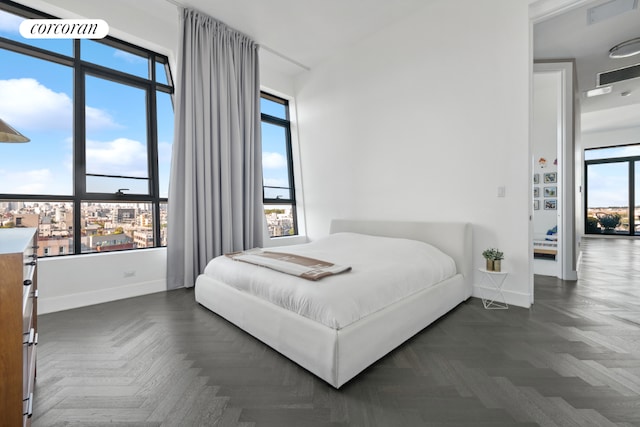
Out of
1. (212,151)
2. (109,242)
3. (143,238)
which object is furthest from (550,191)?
(109,242)

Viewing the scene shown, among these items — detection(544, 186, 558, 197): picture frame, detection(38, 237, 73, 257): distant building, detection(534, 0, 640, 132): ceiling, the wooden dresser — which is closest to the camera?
the wooden dresser


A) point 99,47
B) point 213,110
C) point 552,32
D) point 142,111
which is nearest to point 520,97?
point 552,32

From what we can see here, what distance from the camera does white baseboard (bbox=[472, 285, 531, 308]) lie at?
2723mm

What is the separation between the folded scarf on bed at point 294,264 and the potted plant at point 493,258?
5.12 feet

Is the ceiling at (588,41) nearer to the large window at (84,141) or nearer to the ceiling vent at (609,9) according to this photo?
the ceiling vent at (609,9)

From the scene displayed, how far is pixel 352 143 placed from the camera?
13.8 feet

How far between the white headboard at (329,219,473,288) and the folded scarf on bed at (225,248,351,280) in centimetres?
144

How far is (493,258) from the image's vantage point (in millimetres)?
2754

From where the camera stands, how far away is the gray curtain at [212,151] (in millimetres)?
3410

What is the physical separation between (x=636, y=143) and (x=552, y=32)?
6.91 m

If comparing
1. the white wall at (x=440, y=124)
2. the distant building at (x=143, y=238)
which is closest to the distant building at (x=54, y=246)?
the distant building at (x=143, y=238)

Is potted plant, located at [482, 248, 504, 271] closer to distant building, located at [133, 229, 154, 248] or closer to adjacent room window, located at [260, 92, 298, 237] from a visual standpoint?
adjacent room window, located at [260, 92, 298, 237]

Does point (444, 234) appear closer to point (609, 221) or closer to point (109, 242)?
point (109, 242)

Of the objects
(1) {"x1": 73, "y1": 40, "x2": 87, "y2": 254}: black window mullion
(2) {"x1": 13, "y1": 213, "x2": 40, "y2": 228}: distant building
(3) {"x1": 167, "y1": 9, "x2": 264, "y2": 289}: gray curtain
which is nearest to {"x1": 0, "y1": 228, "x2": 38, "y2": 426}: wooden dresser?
(2) {"x1": 13, "y1": 213, "x2": 40, "y2": 228}: distant building
